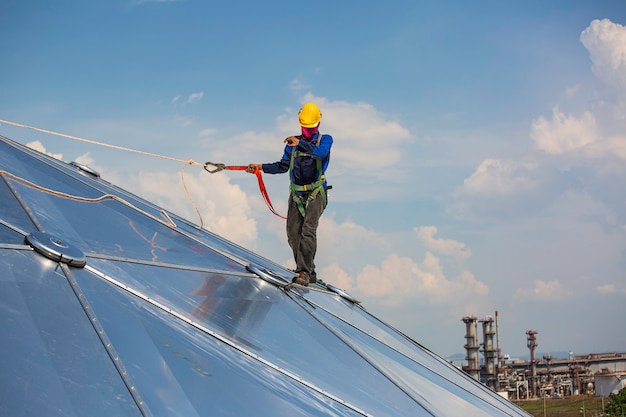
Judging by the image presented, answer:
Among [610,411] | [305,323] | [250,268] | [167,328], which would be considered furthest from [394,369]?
[610,411]

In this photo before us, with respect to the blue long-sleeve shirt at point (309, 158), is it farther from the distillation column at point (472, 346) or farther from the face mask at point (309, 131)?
the distillation column at point (472, 346)

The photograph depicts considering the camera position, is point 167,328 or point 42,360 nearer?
point 42,360

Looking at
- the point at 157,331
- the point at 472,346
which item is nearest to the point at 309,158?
the point at 157,331

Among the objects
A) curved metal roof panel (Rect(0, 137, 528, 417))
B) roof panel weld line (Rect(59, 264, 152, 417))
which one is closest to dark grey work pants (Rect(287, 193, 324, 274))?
curved metal roof panel (Rect(0, 137, 528, 417))

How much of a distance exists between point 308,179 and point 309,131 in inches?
24.8

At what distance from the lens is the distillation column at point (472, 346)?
2343 inches

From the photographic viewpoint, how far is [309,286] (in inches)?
430

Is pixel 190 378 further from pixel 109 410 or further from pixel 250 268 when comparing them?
pixel 250 268

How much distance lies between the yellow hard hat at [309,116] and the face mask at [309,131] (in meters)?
0.06

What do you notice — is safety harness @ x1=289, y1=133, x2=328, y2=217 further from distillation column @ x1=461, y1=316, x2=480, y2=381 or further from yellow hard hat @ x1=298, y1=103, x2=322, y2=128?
distillation column @ x1=461, y1=316, x2=480, y2=381

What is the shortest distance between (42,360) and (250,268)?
459 cm

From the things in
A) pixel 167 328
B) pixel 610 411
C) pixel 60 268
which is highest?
pixel 60 268

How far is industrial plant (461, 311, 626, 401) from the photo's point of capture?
201 feet

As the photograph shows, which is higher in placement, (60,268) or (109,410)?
(60,268)
